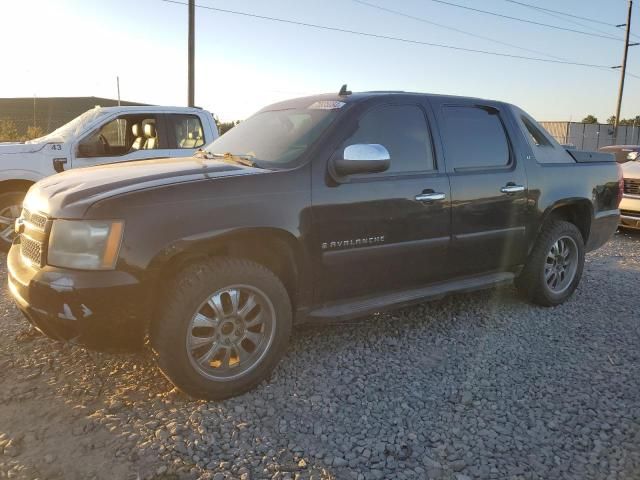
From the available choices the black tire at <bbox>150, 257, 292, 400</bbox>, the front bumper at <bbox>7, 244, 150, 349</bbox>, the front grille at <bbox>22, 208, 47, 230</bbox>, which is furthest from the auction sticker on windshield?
the front grille at <bbox>22, 208, 47, 230</bbox>

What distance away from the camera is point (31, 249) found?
2957mm

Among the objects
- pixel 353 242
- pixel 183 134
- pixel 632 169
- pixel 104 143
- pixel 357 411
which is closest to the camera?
pixel 357 411

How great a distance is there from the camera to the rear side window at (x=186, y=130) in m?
7.23

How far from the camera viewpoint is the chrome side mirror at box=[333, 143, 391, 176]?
318 centimetres

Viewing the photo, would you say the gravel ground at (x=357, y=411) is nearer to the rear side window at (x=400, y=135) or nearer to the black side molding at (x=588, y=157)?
the rear side window at (x=400, y=135)

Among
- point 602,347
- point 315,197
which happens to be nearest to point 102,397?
point 315,197

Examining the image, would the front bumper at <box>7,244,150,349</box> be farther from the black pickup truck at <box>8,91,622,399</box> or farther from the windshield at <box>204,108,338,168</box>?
the windshield at <box>204,108,338,168</box>

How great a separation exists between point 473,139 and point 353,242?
152 centimetres

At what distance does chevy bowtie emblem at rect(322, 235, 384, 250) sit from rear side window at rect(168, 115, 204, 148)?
4673 millimetres

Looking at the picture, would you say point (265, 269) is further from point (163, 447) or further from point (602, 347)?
point (602, 347)

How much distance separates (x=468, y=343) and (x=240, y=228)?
2.07 meters

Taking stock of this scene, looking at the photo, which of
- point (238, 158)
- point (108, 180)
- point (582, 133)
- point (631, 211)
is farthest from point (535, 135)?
point (582, 133)

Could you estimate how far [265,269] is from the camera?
3055 mm

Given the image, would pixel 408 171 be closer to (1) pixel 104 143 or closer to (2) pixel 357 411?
(2) pixel 357 411
